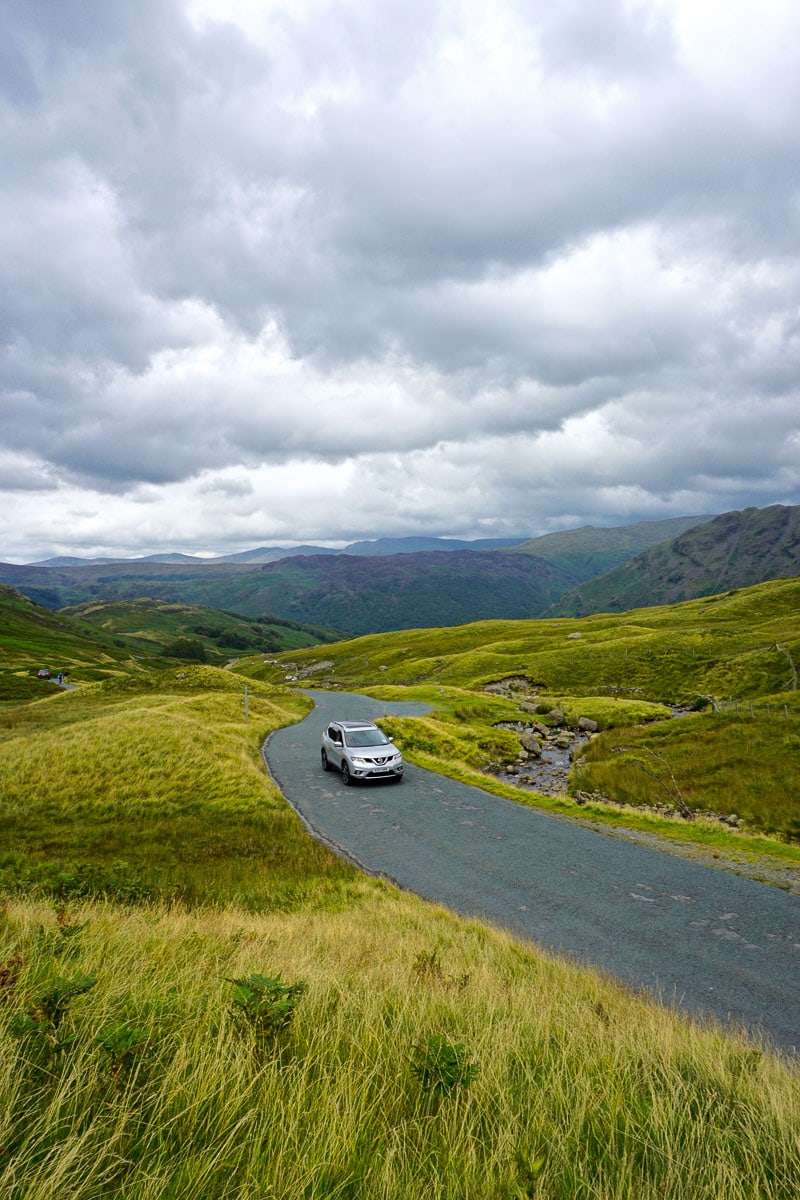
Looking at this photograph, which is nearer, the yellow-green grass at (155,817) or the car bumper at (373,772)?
the yellow-green grass at (155,817)

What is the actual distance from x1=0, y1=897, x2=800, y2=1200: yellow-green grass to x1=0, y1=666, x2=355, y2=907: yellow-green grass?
7.14 metres

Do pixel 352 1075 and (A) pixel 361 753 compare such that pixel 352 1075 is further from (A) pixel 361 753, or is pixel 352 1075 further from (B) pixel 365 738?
(B) pixel 365 738

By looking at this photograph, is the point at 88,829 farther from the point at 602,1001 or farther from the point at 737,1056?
the point at 737,1056

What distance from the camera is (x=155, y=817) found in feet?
63.2

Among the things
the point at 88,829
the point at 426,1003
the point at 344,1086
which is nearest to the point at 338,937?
the point at 426,1003

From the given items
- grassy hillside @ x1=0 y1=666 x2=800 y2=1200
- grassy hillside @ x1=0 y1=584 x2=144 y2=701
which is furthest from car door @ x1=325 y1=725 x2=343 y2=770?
grassy hillside @ x1=0 y1=584 x2=144 y2=701

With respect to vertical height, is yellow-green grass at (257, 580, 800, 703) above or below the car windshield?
below

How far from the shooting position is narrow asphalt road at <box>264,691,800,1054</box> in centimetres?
825

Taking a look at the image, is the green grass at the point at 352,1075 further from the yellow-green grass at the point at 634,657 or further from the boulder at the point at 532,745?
the yellow-green grass at the point at 634,657

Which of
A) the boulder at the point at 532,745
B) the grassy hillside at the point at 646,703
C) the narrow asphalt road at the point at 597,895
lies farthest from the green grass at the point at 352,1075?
the boulder at the point at 532,745

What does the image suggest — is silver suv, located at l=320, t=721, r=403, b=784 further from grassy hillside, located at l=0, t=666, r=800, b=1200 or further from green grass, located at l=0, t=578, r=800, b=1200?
grassy hillside, located at l=0, t=666, r=800, b=1200

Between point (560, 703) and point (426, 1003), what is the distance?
1726 inches

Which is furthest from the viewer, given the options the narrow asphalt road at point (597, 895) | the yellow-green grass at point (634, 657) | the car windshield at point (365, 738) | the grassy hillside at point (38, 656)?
the grassy hillside at point (38, 656)

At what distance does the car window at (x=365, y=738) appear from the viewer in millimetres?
23953
